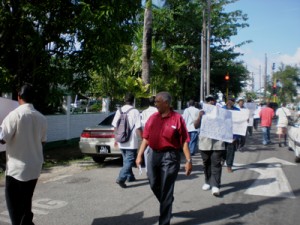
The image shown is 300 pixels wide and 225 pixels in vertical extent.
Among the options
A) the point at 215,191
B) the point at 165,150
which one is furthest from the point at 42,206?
the point at 215,191

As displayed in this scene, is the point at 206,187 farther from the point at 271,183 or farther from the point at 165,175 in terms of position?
the point at 165,175

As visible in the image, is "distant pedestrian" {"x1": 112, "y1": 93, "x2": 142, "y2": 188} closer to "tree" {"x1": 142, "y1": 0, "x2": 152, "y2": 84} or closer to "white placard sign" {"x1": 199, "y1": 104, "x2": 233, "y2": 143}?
"white placard sign" {"x1": 199, "y1": 104, "x2": 233, "y2": 143}

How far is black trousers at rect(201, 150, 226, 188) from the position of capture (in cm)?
621

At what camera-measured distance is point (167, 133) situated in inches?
178

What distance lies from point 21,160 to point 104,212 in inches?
74.2

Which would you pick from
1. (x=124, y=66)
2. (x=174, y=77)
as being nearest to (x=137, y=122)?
(x=124, y=66)

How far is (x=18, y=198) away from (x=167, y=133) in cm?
189

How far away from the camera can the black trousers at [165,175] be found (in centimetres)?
446

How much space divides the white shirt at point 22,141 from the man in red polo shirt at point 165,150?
4.88 ft

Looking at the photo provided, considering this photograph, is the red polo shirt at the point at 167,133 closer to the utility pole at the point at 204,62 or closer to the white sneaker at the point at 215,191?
the white sneaker at the point at 215,191

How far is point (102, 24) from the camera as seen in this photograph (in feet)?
27.7

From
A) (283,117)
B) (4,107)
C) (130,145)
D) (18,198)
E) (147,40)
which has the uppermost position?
(147,40)

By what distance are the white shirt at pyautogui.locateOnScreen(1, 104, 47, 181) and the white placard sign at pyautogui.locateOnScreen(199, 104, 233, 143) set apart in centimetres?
345

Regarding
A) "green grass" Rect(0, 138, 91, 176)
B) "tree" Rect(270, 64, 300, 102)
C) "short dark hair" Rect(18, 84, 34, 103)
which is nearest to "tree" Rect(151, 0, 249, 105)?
"green grass" Rect(0, 138, 91, 176)
